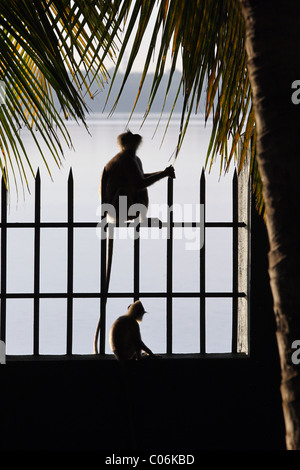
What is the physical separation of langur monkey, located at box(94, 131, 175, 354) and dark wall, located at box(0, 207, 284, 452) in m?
0.29

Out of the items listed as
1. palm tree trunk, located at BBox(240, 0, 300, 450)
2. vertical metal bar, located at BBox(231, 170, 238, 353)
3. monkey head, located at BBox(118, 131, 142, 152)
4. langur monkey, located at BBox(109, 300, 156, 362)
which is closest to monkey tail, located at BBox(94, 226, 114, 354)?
langur monkey, located at BBox(109, 300, 156, 362)

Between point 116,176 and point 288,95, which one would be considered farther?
point 116,176

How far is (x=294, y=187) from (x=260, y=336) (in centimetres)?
269

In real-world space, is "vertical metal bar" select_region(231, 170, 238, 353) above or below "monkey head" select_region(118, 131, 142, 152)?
below

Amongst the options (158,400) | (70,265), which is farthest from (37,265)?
(158,400)

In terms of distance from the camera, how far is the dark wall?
13.7 feet

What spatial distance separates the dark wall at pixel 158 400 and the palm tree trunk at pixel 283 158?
2453mm

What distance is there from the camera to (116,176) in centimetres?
425

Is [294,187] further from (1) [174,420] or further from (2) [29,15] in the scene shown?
(1) [174,420]

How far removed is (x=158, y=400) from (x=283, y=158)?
280 centimetres

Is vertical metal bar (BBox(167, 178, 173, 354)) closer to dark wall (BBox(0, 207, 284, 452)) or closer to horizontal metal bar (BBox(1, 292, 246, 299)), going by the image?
horizontal metal bar (BBox(1, 292, 246, 299))
